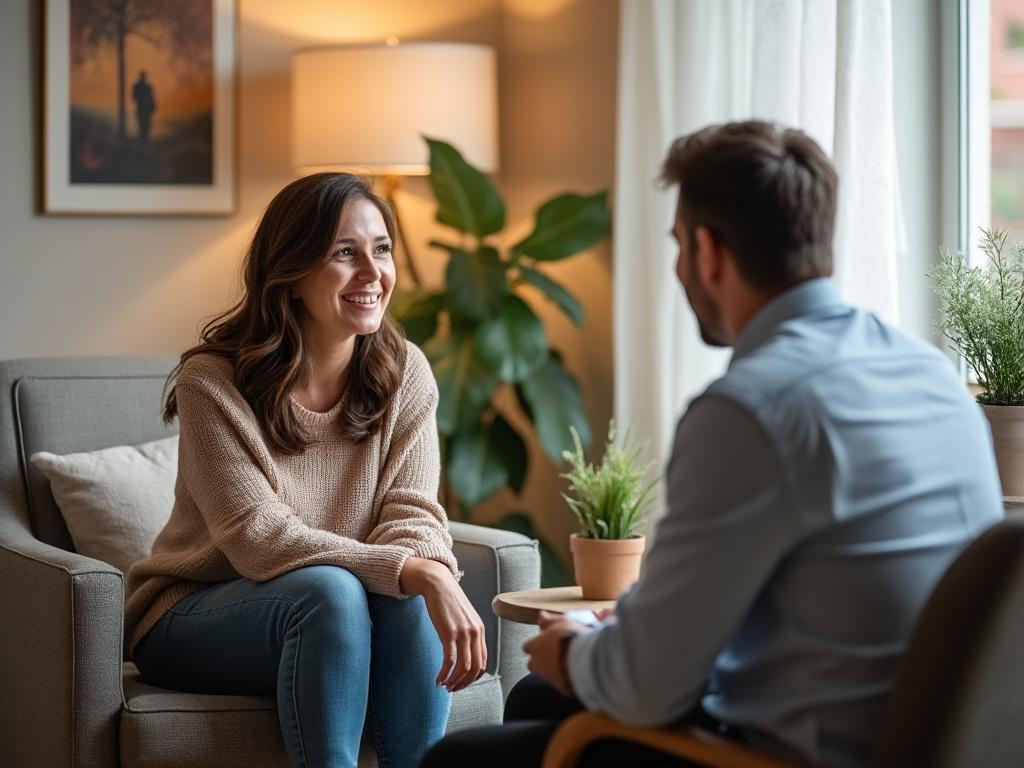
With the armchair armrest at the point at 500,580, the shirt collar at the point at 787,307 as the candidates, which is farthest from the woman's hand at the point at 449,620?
the shirt collar at the point at 787,307

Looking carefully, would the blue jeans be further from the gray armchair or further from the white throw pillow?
the white throw pillow

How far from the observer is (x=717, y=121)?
3.18 m

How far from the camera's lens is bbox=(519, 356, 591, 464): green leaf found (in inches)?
140

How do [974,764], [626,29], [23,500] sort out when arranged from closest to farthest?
[974,764]
[23,500]
[626,29]

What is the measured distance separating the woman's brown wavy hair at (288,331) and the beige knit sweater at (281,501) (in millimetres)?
25

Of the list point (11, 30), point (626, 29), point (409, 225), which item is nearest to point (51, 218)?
point (11, 30)

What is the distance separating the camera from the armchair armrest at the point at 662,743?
51.5 inches

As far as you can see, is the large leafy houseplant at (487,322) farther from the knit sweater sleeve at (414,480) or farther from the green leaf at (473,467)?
the knit sweater sleeve at (414,480)

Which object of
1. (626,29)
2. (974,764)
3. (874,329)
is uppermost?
(626,29)

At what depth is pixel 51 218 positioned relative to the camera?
3.64m

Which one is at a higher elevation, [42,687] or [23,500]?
[23,500]

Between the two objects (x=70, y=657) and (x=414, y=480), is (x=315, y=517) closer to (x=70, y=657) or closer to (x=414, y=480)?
(x=414, y=480)

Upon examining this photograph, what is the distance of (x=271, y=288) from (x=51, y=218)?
160 centimetres

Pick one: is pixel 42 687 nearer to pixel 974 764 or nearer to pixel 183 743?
pixel 183 743
